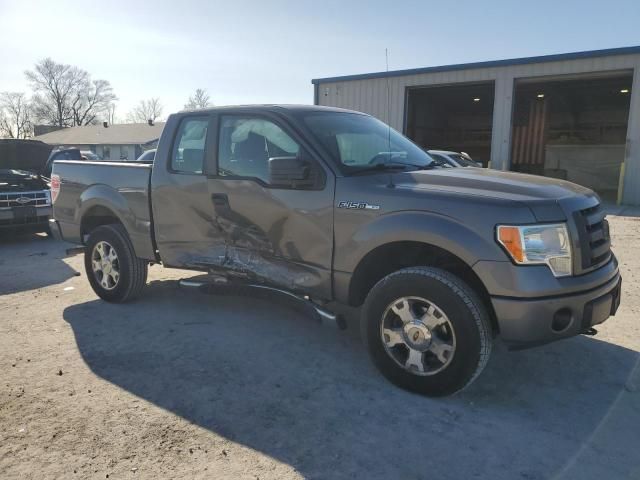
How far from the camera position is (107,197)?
202 inches

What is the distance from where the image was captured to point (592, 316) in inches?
122

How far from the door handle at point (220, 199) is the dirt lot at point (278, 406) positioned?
1.14m

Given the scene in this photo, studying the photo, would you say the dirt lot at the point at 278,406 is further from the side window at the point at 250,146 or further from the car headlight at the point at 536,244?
the side window at the point at 250,146

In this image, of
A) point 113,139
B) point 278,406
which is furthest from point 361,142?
point 113,139

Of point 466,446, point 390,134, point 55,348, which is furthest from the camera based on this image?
point 390,134

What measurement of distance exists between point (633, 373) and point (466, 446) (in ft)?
5.75

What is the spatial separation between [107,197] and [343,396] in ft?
10.7

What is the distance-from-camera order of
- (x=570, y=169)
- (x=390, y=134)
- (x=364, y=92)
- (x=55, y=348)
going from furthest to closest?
(x=570, y=169), (x=364, y=92), (x=390, y=134), (x=55, y=348)

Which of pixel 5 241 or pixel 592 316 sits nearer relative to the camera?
pixel 592 316

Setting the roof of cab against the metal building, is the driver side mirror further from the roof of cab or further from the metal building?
the metal building

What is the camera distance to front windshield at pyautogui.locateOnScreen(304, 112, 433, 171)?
3.87 metres

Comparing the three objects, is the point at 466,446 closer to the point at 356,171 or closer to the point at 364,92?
the point at 356,171

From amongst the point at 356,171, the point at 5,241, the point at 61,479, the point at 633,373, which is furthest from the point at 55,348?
the point at 5,241

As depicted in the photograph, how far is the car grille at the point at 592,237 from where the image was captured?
3104 millimetres
